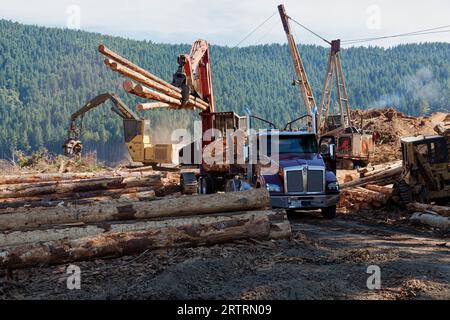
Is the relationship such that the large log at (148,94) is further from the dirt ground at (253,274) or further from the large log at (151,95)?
the dirt ground at (253,274)

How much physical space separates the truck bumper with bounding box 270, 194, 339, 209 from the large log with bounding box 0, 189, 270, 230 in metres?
4.19

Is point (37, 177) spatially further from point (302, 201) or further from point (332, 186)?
point (332, 186)

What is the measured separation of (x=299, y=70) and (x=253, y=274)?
2903 centimetres

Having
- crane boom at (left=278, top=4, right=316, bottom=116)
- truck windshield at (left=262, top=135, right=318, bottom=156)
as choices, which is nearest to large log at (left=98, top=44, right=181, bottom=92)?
truck windshield at (left=262, top=135, right=318, bottom=156)

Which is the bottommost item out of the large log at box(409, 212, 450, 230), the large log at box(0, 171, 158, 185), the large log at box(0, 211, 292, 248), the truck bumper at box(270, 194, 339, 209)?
the large log at box(409, 212, 450, 230)

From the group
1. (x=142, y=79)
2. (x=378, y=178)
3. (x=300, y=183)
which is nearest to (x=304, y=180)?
(x=300, y=183)

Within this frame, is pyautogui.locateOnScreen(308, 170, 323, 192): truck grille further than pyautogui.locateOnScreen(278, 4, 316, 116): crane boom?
No

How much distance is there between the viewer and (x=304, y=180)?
505 inches

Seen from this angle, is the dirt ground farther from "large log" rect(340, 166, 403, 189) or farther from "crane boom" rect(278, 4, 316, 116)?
"crane boom" rect(278, 4, 316, 116)

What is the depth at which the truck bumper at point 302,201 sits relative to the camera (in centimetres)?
1272

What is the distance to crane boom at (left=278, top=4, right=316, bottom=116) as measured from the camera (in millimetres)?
33875

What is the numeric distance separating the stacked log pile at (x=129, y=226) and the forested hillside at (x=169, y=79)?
108m
